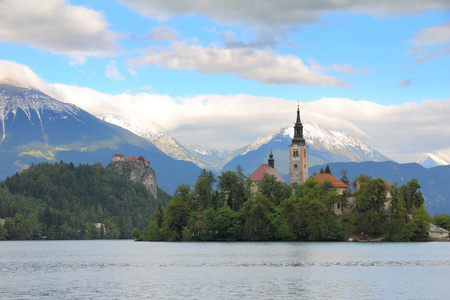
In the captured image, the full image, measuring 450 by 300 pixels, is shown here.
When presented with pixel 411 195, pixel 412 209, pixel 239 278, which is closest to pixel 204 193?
pixel 412 209

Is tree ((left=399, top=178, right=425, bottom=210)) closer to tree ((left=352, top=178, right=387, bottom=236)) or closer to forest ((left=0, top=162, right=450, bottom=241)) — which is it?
forest ((left=0, top=162, right=450, bottom=241))

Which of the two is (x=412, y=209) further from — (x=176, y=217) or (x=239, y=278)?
(x=239, y=278)

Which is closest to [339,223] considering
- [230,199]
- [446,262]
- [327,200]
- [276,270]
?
[327,200]

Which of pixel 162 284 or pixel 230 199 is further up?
pixel 230 199

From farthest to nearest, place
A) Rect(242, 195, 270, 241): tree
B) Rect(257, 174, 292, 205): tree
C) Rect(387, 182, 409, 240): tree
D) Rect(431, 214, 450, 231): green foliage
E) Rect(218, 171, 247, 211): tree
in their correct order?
Rect(431, 214, 450, 231): green foliage, Rect(218, 171, 247, 211): tree, Rect(257, 174, 292, 205): tree, Rect(242, 195, 270, 241): tree, Rect(387, 182, 409, 240): tree

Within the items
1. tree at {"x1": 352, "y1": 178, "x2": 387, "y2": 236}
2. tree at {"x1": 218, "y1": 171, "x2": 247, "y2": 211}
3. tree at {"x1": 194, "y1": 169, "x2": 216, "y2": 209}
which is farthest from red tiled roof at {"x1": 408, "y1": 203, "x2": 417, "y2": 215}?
tree at {"x1": 194, "y1": 169, "x2": 216, "y2": 209}

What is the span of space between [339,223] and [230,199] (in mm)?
29806

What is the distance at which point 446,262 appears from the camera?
84.7 m

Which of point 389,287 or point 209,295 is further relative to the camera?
point 389,287

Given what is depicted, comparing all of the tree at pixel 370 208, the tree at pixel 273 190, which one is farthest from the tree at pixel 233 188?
the tree at pixel 370 208

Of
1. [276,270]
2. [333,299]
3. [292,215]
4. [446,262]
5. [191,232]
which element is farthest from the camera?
[191,232]

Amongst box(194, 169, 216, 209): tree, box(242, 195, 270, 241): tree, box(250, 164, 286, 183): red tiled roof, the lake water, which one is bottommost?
the lake water

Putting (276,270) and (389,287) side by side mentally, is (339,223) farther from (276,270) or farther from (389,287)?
(389,287)

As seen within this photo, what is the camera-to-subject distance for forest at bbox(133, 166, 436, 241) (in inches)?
5689
